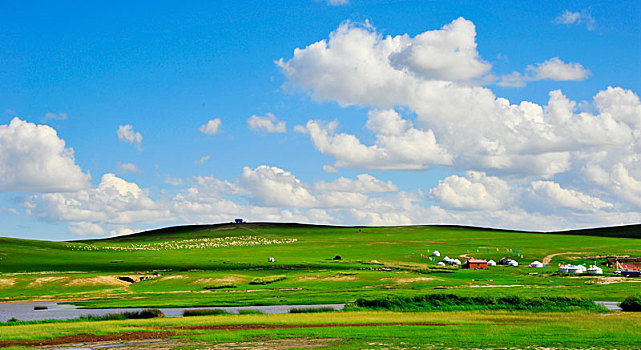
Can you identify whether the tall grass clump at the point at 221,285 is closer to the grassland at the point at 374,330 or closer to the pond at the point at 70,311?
the pond at the point at 70,311

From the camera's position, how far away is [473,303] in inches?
2717

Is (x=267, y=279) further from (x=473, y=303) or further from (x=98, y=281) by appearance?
(x=473, y=303)

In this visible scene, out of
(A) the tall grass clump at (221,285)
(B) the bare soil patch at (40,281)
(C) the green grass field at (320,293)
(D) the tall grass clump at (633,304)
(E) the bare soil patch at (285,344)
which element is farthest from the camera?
(B) the bare soil patch at (40,281)

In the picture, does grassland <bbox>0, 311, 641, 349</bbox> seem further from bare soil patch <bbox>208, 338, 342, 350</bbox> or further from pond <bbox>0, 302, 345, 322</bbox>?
pond <bbox>0, 302, 345, 322</bbox>

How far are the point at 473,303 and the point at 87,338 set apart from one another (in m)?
38.3

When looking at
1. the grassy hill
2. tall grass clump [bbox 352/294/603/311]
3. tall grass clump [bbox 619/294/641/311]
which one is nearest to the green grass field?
the grassy hill

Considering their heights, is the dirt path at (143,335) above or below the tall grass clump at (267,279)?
above

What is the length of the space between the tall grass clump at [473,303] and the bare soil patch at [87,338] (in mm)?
25838

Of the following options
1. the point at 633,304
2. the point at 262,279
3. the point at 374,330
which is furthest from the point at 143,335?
the point at 262,279

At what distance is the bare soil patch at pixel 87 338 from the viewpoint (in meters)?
45.4

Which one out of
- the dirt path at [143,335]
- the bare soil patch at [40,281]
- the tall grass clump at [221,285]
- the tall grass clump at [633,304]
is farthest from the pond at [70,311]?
the bare soil patch at [40,281]

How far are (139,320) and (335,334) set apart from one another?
908 inches

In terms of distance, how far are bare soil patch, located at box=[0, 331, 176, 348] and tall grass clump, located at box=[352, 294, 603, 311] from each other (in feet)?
84.8

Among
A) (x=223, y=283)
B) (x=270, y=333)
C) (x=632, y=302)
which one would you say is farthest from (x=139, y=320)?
(x=223, y=283)
